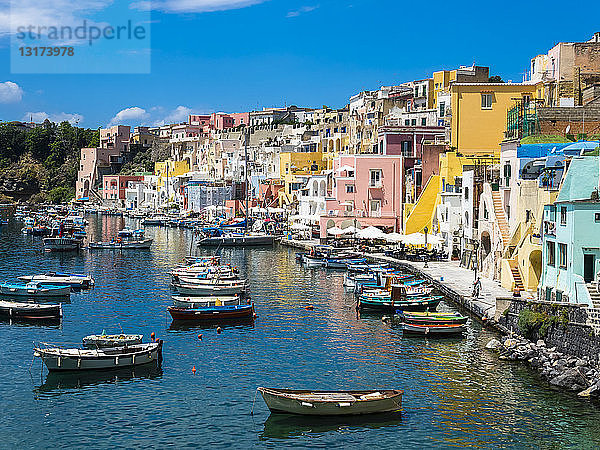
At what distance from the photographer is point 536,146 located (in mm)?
37250

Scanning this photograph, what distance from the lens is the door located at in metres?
27.6

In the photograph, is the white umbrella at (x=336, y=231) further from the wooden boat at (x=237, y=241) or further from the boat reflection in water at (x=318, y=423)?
the boat reflection in water at (x=318, y=423)

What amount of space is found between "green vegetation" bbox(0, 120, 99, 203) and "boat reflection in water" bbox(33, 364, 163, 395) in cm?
13198

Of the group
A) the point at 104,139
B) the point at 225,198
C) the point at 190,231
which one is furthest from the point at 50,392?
the point at 104,139

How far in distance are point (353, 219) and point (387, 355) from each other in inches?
1396

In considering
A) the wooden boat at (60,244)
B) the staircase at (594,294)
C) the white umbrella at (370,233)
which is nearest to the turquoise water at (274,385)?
the staircase at (594,294)

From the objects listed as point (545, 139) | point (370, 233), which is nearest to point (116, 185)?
point (370, 233)

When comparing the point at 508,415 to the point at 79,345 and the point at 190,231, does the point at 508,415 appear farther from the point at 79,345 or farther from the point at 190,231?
the point at 190,231

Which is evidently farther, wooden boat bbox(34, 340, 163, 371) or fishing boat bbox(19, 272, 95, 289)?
fishing boat bbox(19, 272, 95, 289)

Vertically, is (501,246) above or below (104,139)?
below

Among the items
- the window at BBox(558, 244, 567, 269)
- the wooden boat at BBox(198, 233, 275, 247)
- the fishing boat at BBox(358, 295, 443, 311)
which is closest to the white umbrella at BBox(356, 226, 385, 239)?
the wooden boat at BBox(198, 233, 275, 247)

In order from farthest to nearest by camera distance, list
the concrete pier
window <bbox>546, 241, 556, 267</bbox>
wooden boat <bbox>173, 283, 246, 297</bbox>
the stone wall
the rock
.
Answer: wooden boat <bbox>173, 283, 246, 297</bbox>, the concrete pier, window <bbox>546, 241, 556, 267</bbox>, the rock, the stone wall

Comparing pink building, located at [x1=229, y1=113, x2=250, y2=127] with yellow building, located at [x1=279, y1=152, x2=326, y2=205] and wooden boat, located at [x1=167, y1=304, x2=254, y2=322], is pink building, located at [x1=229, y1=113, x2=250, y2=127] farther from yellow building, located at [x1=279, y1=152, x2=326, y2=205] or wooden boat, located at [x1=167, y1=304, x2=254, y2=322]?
wooden boat, located at [x1=167, y1=304, x2=254, y2=322]

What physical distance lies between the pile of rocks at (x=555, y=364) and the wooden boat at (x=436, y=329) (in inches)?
87.6
